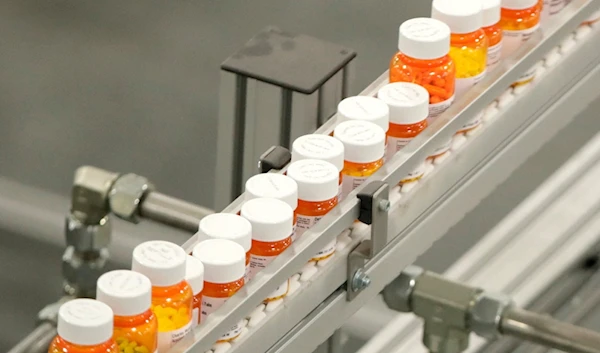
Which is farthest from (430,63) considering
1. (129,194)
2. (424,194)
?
(129,194)

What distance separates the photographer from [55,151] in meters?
2.48

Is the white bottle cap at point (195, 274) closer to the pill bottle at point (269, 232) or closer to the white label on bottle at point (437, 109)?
the pill bottle at point (269, 232)

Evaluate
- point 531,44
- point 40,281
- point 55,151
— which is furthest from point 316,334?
point 55,151

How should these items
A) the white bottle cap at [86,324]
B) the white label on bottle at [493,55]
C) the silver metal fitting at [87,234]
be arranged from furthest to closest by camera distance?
the silver metal fitting at [87,234], the white label on bottle at [493,55], the white bottle cap at [86,324]

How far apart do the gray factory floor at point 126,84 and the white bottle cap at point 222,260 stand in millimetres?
1502

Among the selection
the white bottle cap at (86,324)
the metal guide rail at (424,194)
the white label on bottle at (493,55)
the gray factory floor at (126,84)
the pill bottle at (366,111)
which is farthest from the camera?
the gray factory floor at (126,84)

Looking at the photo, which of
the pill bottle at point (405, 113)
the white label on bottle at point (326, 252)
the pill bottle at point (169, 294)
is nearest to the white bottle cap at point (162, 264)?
the pill bottle at point (169, 294)

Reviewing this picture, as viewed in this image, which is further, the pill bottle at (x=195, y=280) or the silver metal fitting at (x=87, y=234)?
the silver metal fitting at (x=87, y=234)

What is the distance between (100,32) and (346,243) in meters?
1.78

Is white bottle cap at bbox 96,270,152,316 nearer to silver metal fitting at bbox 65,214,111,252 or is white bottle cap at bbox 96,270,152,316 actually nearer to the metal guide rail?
the metal guide rail

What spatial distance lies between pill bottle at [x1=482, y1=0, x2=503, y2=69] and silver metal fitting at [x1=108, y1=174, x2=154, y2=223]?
1.13ft

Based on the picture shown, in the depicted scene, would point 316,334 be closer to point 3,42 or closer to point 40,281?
point 40,281

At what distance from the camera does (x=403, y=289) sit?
3.29 feet

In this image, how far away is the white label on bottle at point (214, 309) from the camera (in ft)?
2.72
